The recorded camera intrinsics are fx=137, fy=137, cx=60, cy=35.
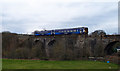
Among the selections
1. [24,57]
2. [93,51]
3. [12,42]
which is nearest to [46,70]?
[24,57]

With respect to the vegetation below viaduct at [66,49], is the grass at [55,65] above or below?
below

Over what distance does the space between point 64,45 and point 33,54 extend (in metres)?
6.42

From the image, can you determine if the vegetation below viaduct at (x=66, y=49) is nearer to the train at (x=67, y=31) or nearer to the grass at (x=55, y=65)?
the train at (x=67, y=31)

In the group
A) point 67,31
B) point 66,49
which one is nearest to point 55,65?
point 66,49

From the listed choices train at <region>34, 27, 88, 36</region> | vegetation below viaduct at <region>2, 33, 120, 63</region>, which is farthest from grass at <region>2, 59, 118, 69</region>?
train at <region>34, 27, 88, 36</region>


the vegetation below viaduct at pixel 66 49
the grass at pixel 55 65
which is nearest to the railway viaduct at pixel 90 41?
the vegetation below viaduct at pixel 66 49

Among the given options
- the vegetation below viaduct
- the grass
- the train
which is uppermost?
the train

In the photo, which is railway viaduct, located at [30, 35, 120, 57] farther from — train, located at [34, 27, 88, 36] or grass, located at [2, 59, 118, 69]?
grass, located at [2, 59, 118, 69]

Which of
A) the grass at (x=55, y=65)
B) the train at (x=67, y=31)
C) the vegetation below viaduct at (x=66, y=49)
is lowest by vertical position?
the grass at (x=55, y=65)

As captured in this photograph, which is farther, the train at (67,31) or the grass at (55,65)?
the train at (67,31)

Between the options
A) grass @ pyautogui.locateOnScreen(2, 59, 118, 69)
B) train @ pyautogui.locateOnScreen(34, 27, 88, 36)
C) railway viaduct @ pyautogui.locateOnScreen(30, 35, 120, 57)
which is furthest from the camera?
train @ pyautogui.locateOnScreen(34, 27, 88, 36)

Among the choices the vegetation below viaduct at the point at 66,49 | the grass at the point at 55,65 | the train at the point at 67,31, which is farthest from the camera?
the train at the point at 67,31

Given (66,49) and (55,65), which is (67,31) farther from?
(55,65)

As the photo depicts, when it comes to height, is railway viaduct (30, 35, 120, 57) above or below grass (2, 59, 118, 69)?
above
